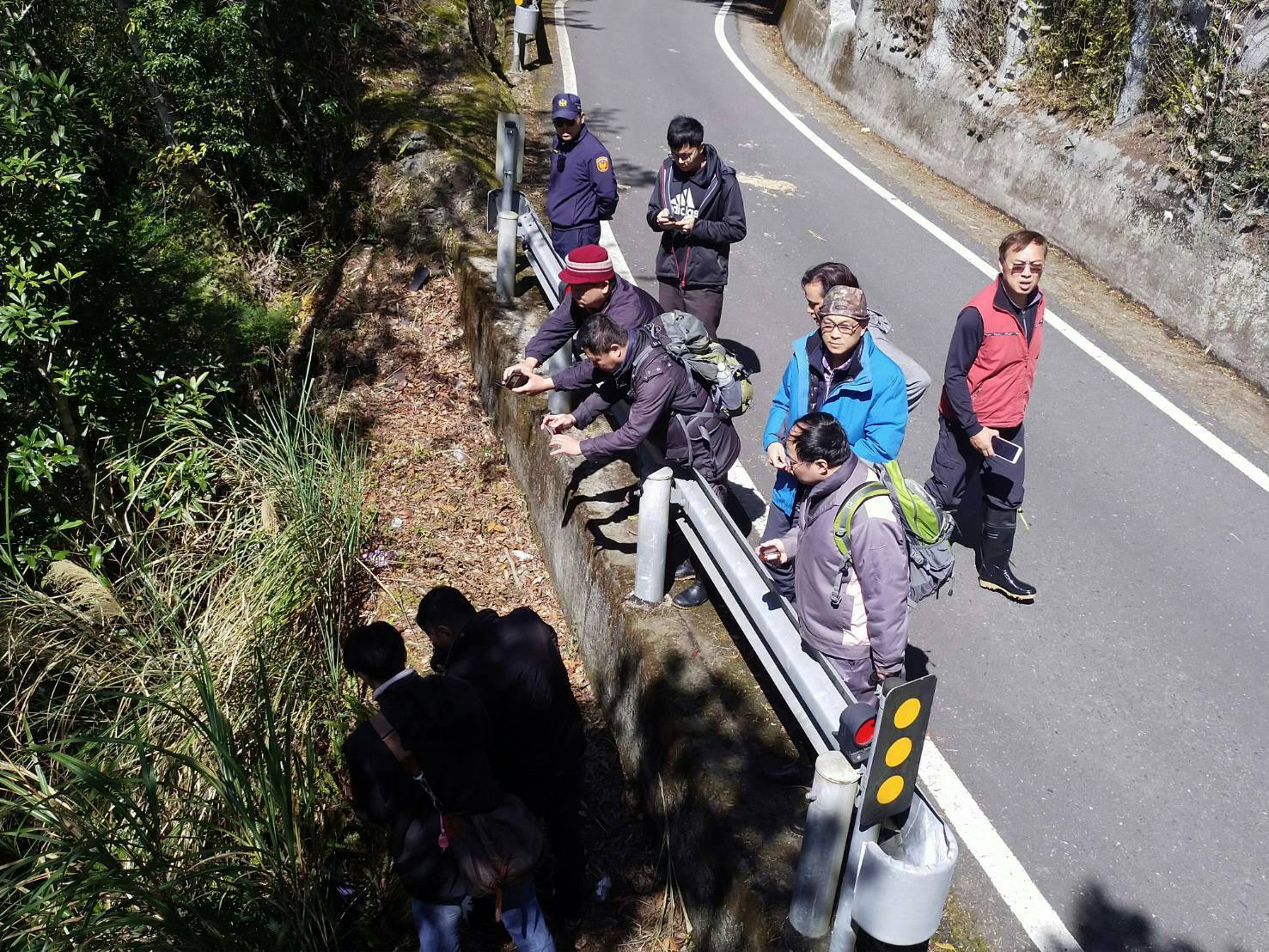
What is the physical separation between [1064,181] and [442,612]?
8978mm

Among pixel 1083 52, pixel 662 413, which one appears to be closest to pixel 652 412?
pixel 662 413

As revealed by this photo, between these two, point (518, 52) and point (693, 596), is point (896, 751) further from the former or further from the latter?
point (518, 52)

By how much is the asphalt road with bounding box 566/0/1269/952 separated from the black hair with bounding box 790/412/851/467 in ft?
5.92

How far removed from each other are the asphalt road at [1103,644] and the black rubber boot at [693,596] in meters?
1.30

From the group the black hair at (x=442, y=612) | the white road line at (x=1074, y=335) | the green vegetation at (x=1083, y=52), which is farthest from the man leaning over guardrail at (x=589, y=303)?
Result: the green vegetation at (x=1083, y=52)

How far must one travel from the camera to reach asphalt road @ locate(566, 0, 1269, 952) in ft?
13.7

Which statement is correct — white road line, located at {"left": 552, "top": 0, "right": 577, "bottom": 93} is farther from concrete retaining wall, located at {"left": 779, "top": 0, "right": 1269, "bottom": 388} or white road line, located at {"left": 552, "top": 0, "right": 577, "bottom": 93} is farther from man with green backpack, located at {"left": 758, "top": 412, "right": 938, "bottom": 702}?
man with green backpack, located at {"left": 758, "top": 412, "right": 938, "bottom": 702}

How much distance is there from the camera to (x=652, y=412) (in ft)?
15.3

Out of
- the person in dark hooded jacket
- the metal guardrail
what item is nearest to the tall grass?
the metal guardrail

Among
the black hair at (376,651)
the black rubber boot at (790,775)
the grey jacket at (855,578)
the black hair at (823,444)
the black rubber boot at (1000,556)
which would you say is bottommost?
the black rubber boot at (1000,556)

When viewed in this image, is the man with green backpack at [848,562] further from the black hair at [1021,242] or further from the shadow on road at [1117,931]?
the black hair at [1021,242]

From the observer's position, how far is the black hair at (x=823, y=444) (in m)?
3.76

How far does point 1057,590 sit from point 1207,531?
4.38 ft

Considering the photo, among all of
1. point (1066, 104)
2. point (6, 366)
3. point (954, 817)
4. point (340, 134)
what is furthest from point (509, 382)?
point (1066, 104)
